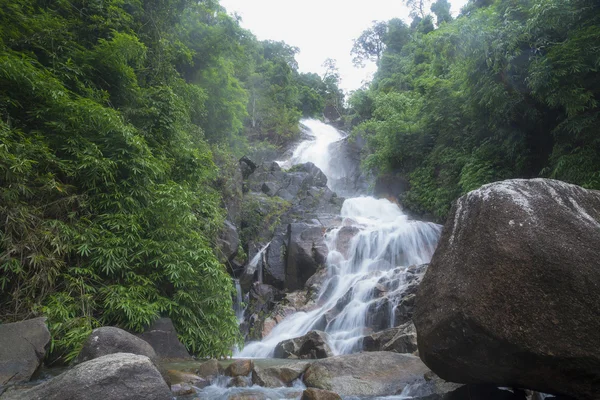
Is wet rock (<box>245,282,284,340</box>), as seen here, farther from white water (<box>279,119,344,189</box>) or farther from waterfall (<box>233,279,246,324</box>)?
white water (<box>279,119,344,189</box>)

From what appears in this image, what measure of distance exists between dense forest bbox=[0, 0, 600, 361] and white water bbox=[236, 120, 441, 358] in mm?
2486

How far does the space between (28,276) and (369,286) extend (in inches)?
353

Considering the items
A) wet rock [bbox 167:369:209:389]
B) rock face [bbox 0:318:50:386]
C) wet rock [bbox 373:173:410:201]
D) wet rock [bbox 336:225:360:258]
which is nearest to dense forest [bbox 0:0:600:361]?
rock face [bbox 0:318:50:386]

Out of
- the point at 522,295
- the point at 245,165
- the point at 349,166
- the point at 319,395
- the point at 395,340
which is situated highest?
the point at 349,166

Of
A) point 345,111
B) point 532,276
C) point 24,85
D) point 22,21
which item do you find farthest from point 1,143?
point 345,111

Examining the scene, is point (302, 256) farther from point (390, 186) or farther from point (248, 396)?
point (248, 396)

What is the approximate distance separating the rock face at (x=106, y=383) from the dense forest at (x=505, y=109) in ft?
33.4

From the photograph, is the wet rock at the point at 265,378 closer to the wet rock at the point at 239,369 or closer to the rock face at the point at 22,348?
the wet rock at the point at 239,369

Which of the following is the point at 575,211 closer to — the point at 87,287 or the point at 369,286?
the point at 87,287

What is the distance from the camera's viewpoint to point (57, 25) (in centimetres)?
871

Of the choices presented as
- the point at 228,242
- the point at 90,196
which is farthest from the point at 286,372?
the point at 228,242

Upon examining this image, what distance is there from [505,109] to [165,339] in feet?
37.3

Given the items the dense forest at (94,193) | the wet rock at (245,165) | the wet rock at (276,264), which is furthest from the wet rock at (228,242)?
the wet rock at (245,165)

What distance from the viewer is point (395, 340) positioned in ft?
27.1
